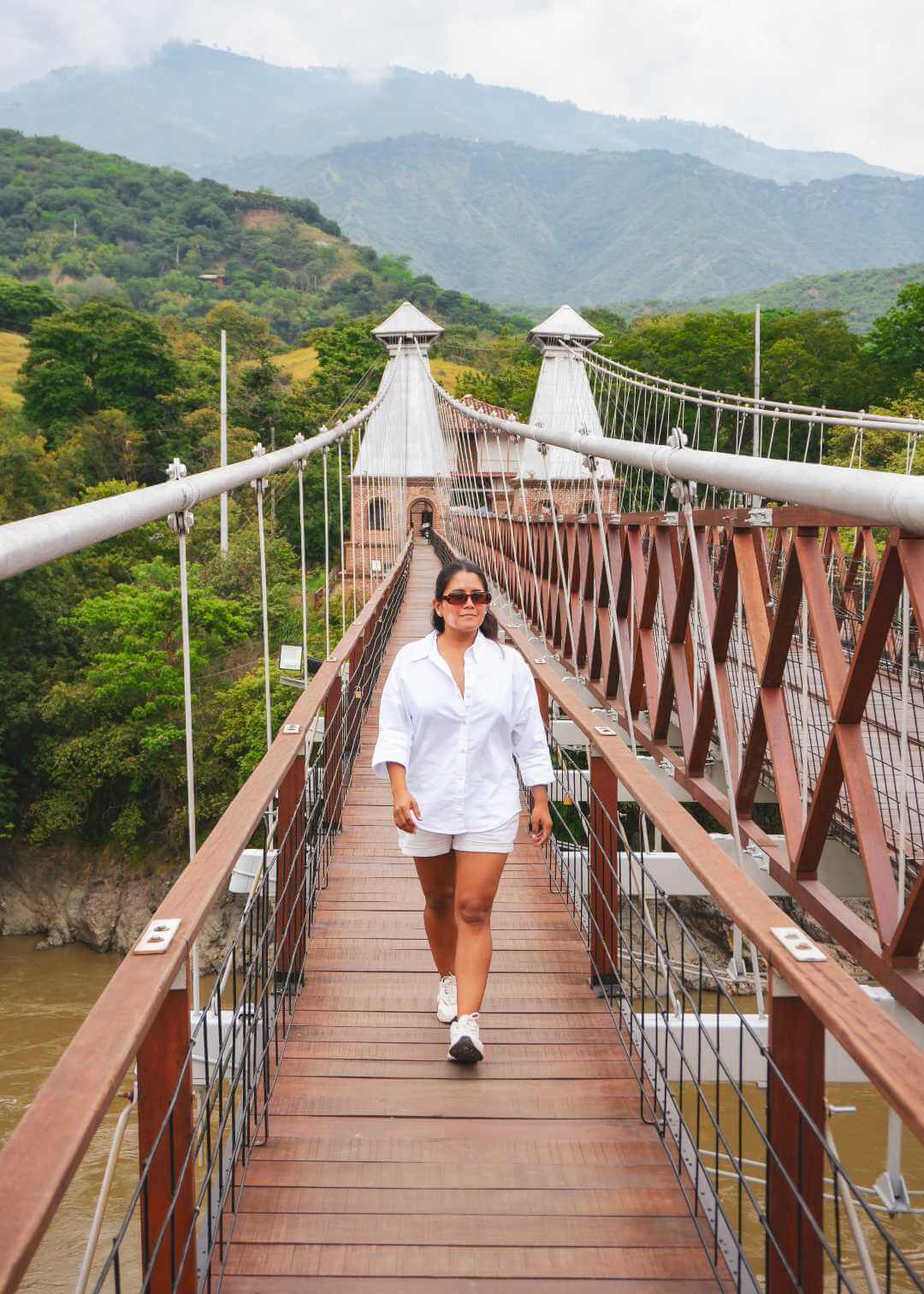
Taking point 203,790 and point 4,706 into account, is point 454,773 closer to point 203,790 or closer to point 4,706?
point 203,790

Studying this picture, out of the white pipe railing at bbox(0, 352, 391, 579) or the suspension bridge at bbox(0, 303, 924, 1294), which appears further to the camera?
the suspension bridge at bbox(0, 303, 924, 1294)

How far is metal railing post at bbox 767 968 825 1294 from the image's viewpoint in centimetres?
156

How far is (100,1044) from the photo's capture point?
49.8 inches

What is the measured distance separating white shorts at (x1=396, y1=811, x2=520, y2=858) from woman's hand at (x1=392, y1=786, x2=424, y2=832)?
0.21 feet

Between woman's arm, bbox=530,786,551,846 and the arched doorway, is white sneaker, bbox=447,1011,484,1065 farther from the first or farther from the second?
the arched doorway

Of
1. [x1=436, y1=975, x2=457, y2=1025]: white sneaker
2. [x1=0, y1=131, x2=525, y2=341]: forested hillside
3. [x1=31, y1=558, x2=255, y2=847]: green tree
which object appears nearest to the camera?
[x1=436, y1=975, x2=457, y2=1025]: white sneaker

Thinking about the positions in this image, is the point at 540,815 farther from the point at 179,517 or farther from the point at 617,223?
the point at 617,223

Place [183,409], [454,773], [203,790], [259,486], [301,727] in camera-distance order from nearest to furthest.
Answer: [454,773], [301,727], [259,486], [203,790], [183,409]

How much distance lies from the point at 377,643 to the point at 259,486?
469 cm

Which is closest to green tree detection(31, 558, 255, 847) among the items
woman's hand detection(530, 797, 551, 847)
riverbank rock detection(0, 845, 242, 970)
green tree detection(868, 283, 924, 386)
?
riverbank rock detection(0, 845, 242, 970)

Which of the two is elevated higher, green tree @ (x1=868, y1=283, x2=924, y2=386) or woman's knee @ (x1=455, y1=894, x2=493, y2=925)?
green tree @ (x1=868, y1=283, x2=924, y2=386)

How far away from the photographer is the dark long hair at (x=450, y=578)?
8.30 ft

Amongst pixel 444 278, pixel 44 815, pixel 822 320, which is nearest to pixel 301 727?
pixel 44 815

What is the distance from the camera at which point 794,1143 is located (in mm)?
1603
